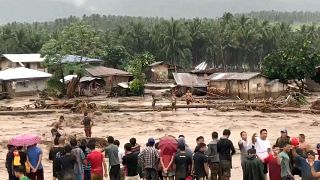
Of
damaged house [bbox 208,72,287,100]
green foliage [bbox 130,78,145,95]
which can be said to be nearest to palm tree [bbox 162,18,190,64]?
green foliage [bbox 130,78,145,95]

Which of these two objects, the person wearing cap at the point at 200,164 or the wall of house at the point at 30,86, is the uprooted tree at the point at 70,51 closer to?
the wall of house at the point at 30,86

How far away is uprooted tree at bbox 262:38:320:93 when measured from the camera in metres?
48.8

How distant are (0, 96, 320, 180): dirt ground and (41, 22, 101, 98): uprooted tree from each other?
17.0m

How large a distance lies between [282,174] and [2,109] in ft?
104

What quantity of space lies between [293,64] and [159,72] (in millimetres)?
26362

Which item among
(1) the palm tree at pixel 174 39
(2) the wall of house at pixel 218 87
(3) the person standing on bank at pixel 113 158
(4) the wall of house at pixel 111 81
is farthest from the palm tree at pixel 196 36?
(3) the person standing on bank at pixel 113 158

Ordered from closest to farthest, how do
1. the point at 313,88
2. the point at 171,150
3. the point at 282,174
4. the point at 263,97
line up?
the point at 282,174 < the point at 171,150 < the point at 263,97 < the point at 313,88

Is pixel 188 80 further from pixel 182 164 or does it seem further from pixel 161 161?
pixel 182 164

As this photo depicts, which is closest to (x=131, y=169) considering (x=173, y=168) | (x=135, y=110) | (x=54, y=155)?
(x=173, y=168)

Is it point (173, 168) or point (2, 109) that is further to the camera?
point (2, 109)

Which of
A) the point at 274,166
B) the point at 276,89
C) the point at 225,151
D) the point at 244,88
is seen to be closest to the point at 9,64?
the point at 244,88

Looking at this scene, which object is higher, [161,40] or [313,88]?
[161,40]

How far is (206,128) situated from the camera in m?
29.3

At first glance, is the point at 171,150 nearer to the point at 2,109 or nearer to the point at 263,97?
the point at 2,109
